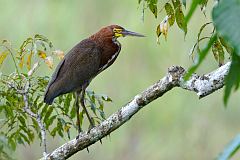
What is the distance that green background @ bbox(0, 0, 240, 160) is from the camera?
7.82 meters

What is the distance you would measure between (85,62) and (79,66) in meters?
0.03

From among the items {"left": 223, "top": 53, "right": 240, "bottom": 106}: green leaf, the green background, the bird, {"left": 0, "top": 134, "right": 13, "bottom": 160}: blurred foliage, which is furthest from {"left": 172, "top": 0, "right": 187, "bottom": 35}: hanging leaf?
the green background

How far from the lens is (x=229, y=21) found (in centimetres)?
55

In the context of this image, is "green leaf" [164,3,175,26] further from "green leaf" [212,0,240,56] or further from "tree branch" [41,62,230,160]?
"green leaf" [212,0,240,56]

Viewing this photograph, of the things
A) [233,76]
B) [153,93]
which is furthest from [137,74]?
[233,76]

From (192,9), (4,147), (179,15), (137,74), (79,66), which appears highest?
(137,74)

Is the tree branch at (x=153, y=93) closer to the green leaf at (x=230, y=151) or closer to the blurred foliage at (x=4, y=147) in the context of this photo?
the blurred foliage at (x=4, y=147)

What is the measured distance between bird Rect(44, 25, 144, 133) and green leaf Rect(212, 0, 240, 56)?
7.76ft

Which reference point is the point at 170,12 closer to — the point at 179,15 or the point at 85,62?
the point at 179,15

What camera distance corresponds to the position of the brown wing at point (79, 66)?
9.98 ft

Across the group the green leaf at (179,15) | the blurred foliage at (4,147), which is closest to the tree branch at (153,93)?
the green leaf at (179,15)

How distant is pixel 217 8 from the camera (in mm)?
554

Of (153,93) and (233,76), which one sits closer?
(233,76)

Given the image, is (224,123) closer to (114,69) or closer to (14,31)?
(114,69)
